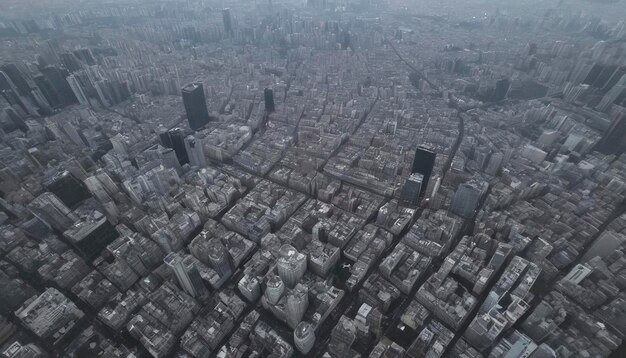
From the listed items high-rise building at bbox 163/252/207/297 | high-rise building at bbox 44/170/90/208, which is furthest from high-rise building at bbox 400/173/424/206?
high-rise building at bbox 44/170/90/208

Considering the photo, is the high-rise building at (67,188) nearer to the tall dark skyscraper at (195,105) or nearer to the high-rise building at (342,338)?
the tall dark skyscraper at (195,105)

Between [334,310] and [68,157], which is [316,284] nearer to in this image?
[334,310]

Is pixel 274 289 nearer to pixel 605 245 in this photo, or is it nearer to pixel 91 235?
pixel 91 235

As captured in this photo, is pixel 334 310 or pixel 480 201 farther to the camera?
pixel 480 201

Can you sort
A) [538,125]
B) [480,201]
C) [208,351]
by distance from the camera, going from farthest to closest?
[538,125]
[480,201]
[208,351]

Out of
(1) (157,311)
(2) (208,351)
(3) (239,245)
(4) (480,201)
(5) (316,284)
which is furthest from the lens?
(4) (480,201)

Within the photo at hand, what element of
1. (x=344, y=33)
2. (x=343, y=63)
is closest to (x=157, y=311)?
(x=343, y=63)

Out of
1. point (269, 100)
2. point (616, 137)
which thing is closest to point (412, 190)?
point (269, 100)
